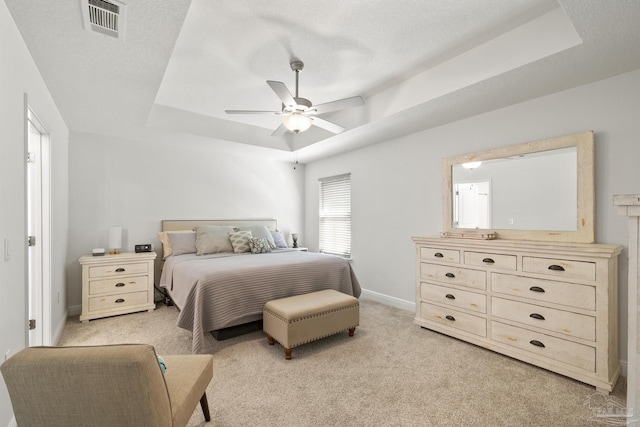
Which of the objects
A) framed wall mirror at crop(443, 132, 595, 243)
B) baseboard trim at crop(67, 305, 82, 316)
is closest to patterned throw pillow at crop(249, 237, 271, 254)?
baseboard trim at crop(67, 305, 82, 316)

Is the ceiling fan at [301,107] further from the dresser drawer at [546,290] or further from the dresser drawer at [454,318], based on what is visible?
the dresser drawer at [454,318]

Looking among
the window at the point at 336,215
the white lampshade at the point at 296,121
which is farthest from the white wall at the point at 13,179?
the window at the point at 336,215

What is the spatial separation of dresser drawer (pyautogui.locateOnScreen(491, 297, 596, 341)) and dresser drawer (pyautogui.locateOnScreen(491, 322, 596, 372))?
74 millimetres

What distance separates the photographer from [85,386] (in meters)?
1.01

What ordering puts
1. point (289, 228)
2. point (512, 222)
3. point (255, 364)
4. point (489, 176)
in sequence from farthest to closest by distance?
point (289, 228) → point (489, 176) → point (512, 222) → point (255, 364)

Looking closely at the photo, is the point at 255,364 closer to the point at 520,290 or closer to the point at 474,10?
the point at 520,290

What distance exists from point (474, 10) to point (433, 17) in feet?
0.85

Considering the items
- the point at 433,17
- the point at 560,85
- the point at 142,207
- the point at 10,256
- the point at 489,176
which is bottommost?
the point at 10,256

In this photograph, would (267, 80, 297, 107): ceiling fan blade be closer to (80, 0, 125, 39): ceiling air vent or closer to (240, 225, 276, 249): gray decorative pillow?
(80, 0, 125, 39): ceiling air vent

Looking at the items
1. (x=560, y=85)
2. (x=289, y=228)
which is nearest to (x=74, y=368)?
(x=560, y=85)

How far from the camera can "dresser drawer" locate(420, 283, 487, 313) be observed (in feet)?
8.94

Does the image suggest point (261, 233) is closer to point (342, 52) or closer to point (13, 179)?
point (342, 52)

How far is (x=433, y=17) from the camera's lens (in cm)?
204

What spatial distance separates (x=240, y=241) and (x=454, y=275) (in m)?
2.76
